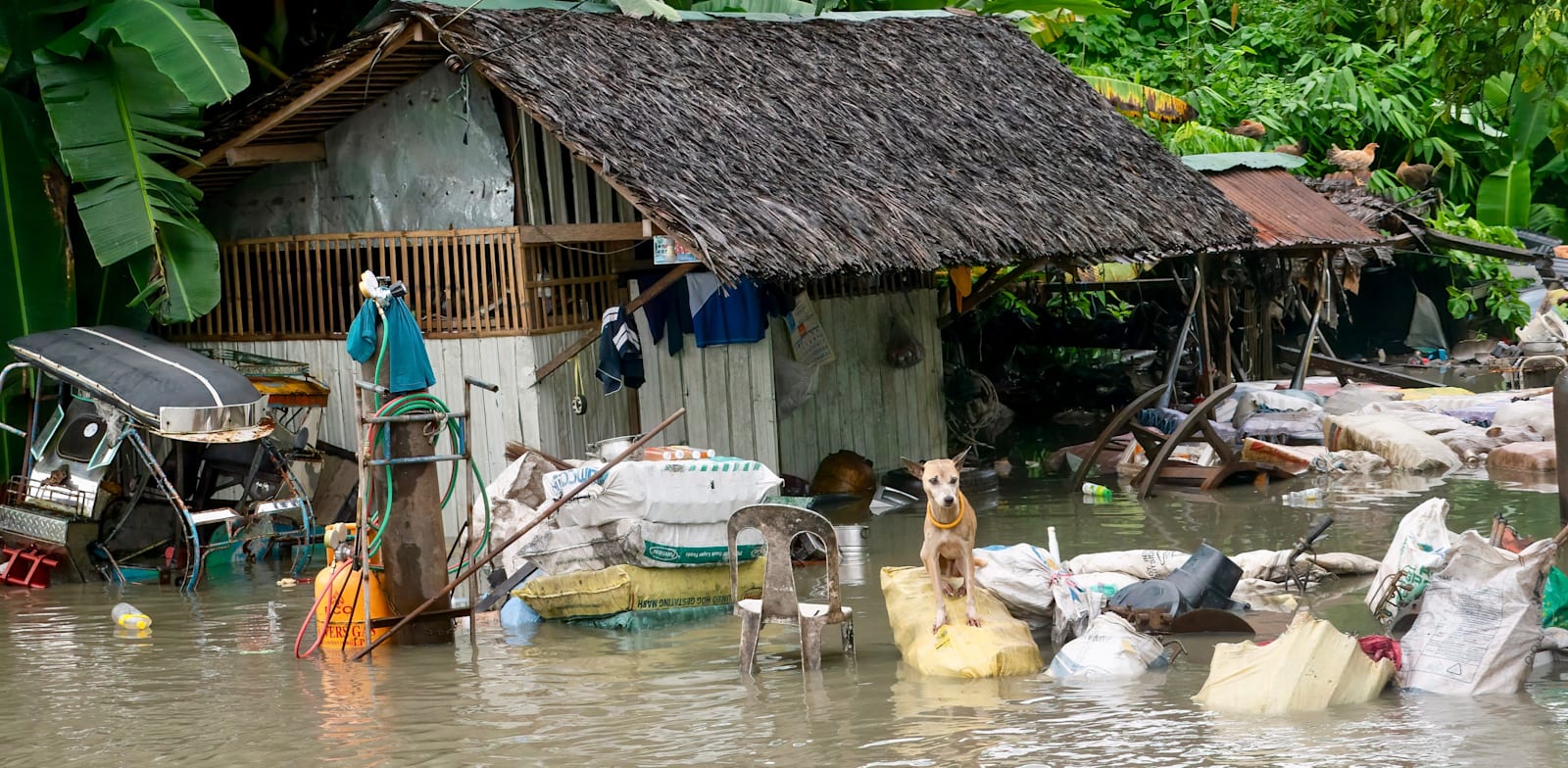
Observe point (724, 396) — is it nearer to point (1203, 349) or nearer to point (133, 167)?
point (133, 167)

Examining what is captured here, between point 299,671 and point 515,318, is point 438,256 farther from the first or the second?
point 299,671

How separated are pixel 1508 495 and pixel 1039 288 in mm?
9155

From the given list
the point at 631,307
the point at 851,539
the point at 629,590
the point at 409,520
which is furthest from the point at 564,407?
the point at 409,520

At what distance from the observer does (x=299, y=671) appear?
933 centimetres

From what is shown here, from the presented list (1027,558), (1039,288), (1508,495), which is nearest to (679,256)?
(1027,558)

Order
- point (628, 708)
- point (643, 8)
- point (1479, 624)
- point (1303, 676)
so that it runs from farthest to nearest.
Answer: point (643, 8) → point (628, 708) → point (1479, 624) → point (1303, 676)

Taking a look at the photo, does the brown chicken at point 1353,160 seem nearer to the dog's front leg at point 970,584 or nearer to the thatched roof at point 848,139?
the thatched roof at point 848,139

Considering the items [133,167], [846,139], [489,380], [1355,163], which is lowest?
[489,380]

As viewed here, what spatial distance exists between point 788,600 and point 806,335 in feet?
20.2

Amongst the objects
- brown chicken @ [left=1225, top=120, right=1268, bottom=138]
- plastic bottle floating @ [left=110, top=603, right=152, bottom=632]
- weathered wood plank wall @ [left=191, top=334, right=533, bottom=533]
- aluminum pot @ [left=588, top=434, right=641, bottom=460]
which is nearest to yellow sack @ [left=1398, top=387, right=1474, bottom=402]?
brown chicken @ [left=1225, top=120, right=1268, bottom=138]

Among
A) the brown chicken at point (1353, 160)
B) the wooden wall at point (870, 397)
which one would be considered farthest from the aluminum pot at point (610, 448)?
the brown chicken at point (1353, 160)

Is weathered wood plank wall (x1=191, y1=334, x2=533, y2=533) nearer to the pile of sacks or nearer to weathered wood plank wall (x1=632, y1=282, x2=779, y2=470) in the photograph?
weathered wood plank wall (x1=632, y1=282, x2=779, y2=470)

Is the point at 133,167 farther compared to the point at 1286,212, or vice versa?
the point at 1286,212

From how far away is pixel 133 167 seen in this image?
Answer: 12203mm
